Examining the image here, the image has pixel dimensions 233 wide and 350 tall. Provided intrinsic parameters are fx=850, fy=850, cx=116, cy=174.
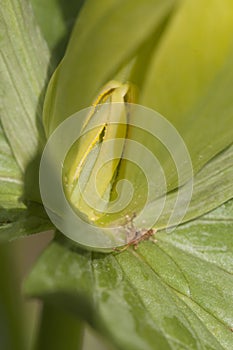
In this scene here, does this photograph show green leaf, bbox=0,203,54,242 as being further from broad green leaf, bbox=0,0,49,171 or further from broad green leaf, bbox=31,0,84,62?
broad green leaf, bbox=31,0,84,62

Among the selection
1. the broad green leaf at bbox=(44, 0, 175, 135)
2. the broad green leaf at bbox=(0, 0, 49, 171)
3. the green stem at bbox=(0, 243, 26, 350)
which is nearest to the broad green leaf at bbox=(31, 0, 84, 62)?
the broad green leaf at bbox=(0, 0, 49, 171)

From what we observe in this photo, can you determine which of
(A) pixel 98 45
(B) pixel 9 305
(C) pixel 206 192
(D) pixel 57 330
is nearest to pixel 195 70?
(A) pixel 98 45

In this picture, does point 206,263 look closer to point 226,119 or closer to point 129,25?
point 226,119

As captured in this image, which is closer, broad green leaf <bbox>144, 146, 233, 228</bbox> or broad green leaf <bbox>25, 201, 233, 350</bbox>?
broad green leaf <bbox>25, 201, 233, 350</bbox>


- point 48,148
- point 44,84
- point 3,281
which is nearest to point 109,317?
point 48,148

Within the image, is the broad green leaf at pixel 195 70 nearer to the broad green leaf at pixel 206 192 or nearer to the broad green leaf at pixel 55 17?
A: the broad green leaf at pixel 206 192

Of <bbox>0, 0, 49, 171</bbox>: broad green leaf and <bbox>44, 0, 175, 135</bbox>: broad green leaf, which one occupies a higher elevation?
<bbox>44, 0, 175, 135</bbox>: broad green leaf
